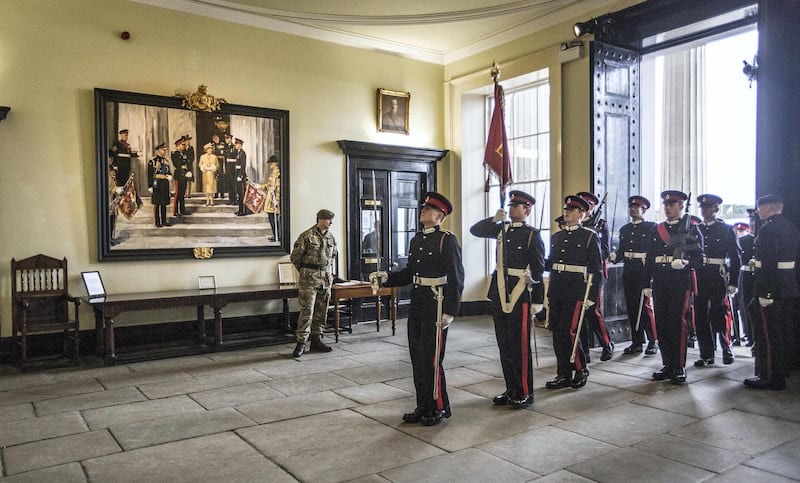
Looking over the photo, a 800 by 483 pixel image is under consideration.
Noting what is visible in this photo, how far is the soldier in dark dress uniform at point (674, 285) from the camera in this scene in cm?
575

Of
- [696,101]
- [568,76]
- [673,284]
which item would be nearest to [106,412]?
[673,284]

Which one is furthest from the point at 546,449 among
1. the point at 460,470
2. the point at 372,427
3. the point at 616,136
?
the point at 616,136

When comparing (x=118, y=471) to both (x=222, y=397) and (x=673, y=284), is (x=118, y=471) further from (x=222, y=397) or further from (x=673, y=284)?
(x=673, y=284)

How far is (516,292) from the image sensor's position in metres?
5.05

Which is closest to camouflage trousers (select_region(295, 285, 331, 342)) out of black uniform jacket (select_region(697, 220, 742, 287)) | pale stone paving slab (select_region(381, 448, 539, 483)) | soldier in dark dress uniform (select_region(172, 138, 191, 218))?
soldier in dark dress uniform (select_region(172, 138, 191, 218))

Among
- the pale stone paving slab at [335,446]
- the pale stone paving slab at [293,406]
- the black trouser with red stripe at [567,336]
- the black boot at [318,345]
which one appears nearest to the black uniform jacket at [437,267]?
the pale stone paving slab at [335,446]

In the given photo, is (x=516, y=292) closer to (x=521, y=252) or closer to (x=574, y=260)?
(x=521, y=252)

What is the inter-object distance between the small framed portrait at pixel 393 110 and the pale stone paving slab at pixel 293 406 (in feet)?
17.5

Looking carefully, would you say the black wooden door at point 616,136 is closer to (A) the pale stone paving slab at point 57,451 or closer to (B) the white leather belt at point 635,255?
(B) the white leather belt at point 635,255

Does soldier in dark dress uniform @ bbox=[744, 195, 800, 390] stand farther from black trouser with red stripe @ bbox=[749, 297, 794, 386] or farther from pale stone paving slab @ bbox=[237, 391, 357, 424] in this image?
pale stone paving slab @ bbox=[237, 391, 357, 424]

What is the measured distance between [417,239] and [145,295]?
13.1 ft

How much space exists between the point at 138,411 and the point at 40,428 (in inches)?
27.4

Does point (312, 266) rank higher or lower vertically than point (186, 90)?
lower

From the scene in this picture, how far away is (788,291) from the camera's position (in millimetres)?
5418
